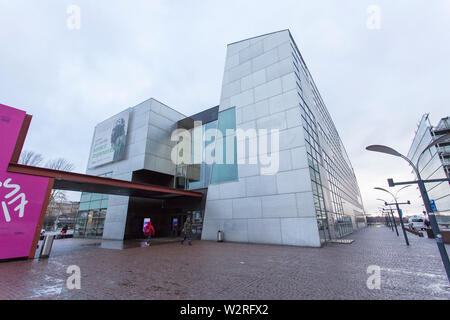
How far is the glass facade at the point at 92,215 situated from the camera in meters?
22.5

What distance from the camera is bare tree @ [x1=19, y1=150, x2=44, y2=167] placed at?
27.0 metres

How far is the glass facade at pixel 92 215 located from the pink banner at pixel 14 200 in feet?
45.2

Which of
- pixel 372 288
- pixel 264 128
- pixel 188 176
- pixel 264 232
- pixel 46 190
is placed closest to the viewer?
pixel 372 288

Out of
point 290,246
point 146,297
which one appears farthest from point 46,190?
point 290,246

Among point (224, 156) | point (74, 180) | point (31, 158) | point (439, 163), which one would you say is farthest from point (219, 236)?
point (439, 163)

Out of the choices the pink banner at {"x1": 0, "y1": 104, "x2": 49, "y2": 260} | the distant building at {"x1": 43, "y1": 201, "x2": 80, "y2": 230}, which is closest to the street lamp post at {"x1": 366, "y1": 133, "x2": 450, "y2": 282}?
the pink banner at {"x1": 0, "y1": 104, "x2": 49, "y2": 260}

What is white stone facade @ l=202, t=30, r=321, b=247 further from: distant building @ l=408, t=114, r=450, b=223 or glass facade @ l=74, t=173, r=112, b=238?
distant building @ l=408, t=114, r=450, b=223

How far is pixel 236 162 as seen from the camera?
1702 centimetres

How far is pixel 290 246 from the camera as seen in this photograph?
42.2 feet

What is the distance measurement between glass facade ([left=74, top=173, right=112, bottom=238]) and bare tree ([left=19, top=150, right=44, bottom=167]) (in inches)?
376

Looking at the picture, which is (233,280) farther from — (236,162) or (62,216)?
(62,216)

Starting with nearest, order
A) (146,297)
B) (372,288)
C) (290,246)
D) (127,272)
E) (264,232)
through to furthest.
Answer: (146,297) < (372,288) < (127,272) < (290,246) < (264,232)
